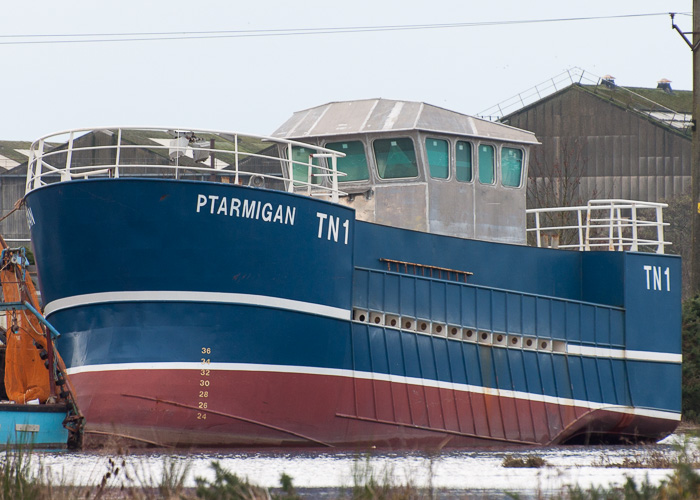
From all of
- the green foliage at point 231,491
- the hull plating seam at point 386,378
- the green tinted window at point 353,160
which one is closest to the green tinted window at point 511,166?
the green tinted window at point 353,160

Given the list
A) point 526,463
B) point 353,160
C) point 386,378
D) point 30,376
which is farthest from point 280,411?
point 353,160

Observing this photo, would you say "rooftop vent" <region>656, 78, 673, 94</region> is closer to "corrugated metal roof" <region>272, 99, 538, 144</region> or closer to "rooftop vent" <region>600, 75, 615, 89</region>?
"rooftop vent" <region>600, 75, 615, 89</region>

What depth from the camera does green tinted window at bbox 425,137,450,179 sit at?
1753cm

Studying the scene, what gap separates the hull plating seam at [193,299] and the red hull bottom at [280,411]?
3.00 ft

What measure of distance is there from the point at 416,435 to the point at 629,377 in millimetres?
4582

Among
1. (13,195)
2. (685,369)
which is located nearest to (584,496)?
(685,369)

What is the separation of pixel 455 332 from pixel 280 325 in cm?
317

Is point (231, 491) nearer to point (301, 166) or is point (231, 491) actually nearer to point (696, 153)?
point (301, 166)

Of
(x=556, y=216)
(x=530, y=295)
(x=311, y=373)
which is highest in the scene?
(x=556, y=216)

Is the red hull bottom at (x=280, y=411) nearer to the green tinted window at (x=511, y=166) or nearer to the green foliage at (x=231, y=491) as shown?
the green tinted window at (x=511, y=166)

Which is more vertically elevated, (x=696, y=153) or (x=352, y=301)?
(x=696, y=153)

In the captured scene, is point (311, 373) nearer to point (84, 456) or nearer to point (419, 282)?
point (419, 282)

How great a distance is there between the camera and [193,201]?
13508 millimetres

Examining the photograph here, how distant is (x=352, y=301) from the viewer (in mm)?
14719
